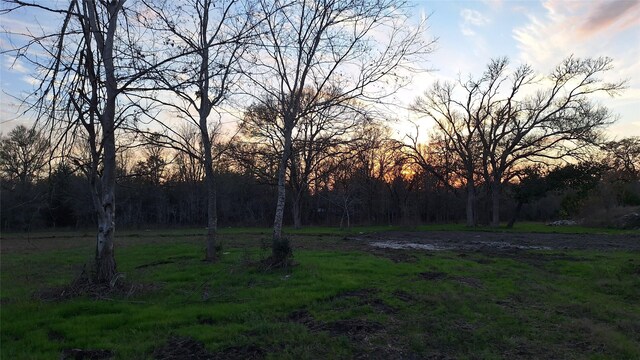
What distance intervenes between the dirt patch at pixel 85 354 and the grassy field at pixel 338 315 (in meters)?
0.13

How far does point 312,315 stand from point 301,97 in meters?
8.04

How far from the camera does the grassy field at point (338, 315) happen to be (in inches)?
224

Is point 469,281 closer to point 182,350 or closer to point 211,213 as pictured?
point 182,350

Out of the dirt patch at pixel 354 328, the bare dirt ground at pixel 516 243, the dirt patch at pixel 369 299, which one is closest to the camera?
the dirt patch at pixel 354 328

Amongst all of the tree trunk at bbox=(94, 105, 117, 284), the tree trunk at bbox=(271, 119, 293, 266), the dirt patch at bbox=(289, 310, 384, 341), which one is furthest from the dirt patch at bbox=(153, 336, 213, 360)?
the tree trunk at bbox=(271, 119, 293, 266)

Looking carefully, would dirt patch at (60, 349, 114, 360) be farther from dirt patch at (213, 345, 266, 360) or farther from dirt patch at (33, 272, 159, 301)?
dirt patch at (33, 272, 159, 301)

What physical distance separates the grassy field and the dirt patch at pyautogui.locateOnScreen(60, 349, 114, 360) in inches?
5.0

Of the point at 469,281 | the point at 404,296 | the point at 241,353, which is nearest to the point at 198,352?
the point at 241,353

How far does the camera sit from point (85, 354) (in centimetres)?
540

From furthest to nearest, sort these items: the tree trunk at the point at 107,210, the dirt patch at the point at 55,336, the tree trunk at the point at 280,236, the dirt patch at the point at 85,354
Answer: the tree trunk at the point at 280,236 < the tree trunk at the point at 107,210 < the dirt patch at the point at 55,336 < the dirt patch at the point at 85,354

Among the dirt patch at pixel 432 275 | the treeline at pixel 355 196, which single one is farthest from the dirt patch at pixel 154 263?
the treeline at pixel 355 196

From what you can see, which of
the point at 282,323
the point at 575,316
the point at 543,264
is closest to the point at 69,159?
the point at 282,323

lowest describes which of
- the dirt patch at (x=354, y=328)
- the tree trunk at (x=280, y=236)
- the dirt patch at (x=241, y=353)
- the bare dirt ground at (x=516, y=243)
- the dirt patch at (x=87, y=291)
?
the dirt patch at (x=241, y=353)

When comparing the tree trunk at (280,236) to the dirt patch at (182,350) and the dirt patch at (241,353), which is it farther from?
the dirt patch at (241,353)
